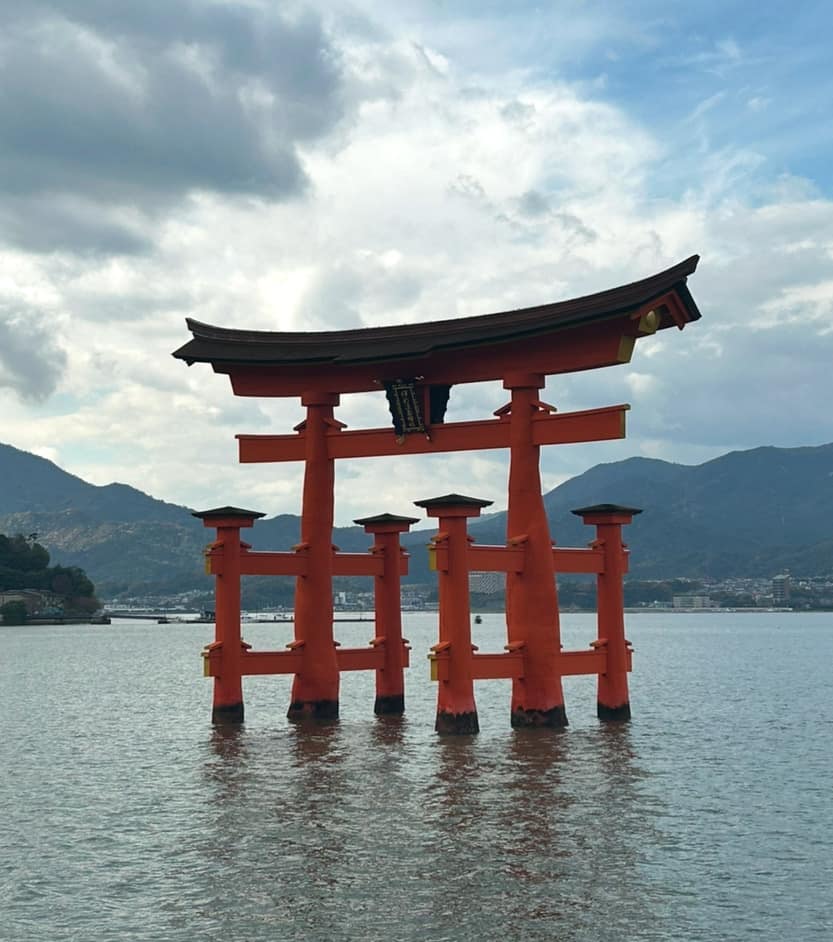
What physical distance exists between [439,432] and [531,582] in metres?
4.63

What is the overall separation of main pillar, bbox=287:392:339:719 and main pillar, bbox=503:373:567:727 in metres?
5.48

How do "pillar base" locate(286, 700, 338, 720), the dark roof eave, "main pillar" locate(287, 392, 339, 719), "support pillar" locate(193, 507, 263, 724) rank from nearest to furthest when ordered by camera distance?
1. the dark roof eave
2. "support pillar" locate(193, 507, 263, 724)
3. "main pillar" locate(287, 392, 339, 719)
4. "pillar base" locate(286, 700, 338, 720)

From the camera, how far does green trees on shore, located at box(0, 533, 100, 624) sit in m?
176

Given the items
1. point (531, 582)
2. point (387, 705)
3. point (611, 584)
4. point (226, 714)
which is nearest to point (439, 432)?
point (531, 582)

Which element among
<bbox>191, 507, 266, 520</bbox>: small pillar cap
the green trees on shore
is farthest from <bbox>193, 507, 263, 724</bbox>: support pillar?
the green trees on shore

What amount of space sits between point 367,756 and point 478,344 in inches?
405

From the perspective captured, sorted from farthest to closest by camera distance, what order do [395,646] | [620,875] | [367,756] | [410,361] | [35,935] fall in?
1. [395,646]
2. [410,361]
3. [367,756]
4. [620,875]
5. [35,935]

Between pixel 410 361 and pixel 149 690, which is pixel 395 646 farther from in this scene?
pixel 149 690

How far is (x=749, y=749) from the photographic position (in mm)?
33938

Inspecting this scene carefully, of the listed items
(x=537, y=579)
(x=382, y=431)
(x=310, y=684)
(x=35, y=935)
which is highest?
(x=382, y=431)

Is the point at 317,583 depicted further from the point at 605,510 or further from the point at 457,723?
the point at 605,510

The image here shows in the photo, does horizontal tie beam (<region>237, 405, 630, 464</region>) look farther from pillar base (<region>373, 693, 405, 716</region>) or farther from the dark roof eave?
pillar base (<region>373, 693, 405, 716</region>)

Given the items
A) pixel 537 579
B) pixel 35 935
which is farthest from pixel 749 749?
pixel 35 935

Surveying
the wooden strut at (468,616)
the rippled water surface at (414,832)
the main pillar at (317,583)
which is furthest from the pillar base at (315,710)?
the wooden strut at (468,616)
